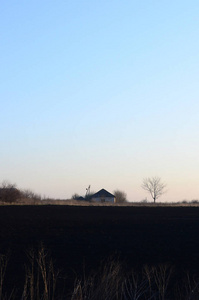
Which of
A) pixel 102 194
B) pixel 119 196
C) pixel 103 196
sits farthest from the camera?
pixel 119 196

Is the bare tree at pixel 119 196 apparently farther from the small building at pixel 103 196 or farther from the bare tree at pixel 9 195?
the bare tree at pixel 9 195

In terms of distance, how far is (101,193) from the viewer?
131875mm

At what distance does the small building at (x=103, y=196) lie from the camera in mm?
127375

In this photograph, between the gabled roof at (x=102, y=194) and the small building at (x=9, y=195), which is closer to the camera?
the small building at (x=9, y=195)
